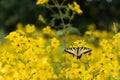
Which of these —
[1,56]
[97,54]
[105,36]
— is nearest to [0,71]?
[1,56]

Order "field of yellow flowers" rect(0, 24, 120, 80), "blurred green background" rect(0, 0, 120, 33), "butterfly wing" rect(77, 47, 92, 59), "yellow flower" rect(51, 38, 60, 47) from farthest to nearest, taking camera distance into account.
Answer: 1. "blurred green background" rect(0, 0, 120, 33)
2. "yellow flower" rect(51, 38, 60, 47)
3. "butterfly wing" rect(77, 47, 92, 59)
4. "field of yellow flowers" rect(0, 24, 120, 80)

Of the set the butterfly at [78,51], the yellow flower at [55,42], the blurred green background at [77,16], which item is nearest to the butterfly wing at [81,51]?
the butterfly at [78,51]

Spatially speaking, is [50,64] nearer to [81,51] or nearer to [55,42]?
[55,42]

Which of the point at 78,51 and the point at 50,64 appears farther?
the point at 50,64

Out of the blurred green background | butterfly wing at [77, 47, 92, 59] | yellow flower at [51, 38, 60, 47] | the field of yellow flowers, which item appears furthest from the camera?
the blurred green background

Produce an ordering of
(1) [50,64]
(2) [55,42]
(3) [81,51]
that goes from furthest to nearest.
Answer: (2) [55,42], (1) [50,64], (3) [81,51]

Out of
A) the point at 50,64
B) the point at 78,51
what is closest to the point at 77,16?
the point at 50,64

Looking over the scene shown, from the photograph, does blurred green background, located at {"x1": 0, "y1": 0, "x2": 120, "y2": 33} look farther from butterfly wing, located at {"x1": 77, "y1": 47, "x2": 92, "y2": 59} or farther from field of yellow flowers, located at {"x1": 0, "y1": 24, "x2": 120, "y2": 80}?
butterfly wing, located at {"x1": 77, "y1": 47, "x2": 92, "y2": 59}

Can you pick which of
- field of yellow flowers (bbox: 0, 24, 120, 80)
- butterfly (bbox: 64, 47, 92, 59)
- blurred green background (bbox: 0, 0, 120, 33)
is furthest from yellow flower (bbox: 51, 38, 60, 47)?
blurred green background (bbox: 0, 0, 120, 33)
